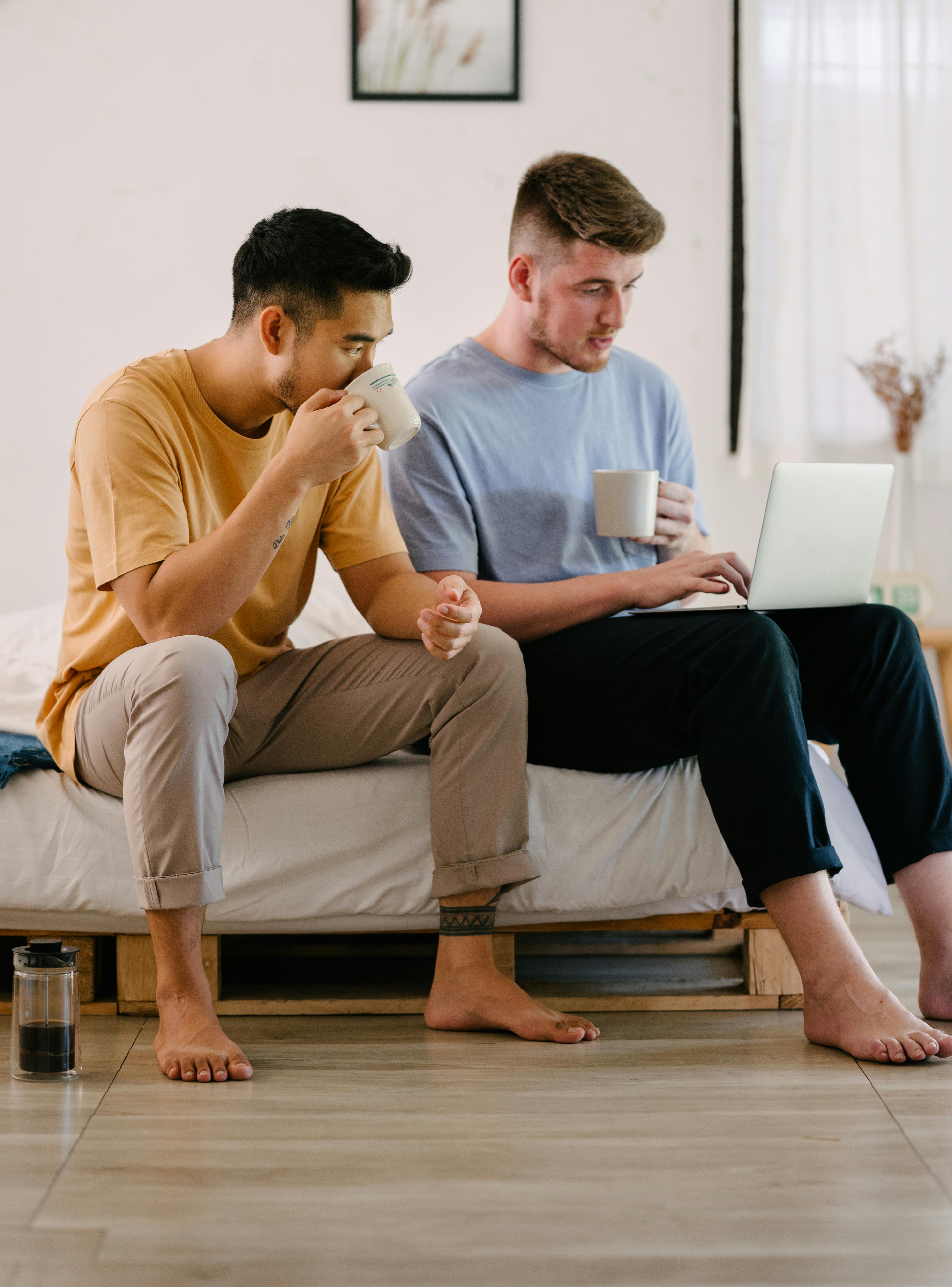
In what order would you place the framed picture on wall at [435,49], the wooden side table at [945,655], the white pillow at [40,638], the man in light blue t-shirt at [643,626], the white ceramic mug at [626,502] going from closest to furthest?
the man in light blue t-shirt at [643,626] < the white ceramic mug at [626,502] < the white pillow at [40,638] < the wooden side table at [945,655] < the framed picture on wall at [435,49]

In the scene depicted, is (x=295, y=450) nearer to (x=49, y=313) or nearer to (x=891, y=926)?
(x=891, y=926)

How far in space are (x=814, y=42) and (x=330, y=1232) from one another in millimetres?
3042

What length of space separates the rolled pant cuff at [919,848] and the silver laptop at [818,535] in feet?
1.00

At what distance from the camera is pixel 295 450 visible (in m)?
1.34

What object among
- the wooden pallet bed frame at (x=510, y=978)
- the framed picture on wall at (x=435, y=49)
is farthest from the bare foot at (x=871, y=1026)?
the framed picture on wall at (x=435, y=49)

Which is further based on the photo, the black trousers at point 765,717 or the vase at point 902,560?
Result: the vase at point 902,560

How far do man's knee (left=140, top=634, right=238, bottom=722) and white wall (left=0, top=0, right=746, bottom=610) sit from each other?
6.34 ft

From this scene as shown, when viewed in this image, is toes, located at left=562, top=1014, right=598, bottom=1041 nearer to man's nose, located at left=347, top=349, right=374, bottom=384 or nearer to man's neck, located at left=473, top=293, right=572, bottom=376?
man's nose, located at left=347, top=349, right=374, bottom=384

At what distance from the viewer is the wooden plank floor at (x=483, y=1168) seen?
839 millimetres

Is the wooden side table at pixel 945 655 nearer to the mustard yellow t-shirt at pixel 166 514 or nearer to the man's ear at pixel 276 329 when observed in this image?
the mustard yellow t-shirt at pixel 166 514

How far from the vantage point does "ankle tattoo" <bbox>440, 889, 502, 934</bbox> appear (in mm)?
1440

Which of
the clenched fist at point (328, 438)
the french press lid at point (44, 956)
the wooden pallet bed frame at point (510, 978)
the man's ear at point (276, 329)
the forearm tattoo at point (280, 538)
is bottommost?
the wooden pallet bed frame at point (510, 978)

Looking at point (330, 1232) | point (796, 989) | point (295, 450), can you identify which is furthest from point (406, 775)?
point (330, 1232)

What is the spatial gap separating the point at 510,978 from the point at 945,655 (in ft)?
6.13
